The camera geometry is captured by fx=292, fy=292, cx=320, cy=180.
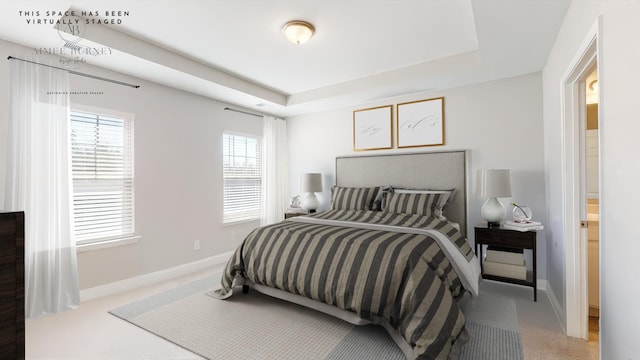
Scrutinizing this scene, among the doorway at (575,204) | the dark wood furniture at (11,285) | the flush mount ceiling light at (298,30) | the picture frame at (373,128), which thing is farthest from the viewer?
the picture frame at (373,128)

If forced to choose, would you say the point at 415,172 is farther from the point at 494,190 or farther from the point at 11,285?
the point at 11,285

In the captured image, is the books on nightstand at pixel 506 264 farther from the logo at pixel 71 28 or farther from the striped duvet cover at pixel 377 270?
the logo at pixel 71 28

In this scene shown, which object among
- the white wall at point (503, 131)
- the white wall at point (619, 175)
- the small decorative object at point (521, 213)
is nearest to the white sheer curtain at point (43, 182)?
the white wall at point (503, 131)

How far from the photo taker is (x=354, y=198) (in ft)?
13.3

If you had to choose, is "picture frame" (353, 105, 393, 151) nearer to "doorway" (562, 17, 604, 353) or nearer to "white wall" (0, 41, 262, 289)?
"white wall" (0, 41, 262, 289)

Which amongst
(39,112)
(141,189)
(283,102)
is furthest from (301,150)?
(39,112)

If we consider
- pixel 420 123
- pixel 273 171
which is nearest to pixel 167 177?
pixel 273 171

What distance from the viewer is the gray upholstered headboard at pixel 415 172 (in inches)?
144

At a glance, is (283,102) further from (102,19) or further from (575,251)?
(575,251)

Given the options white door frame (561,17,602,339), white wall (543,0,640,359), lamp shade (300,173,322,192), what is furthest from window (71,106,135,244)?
white door frame (561,17,602,339)

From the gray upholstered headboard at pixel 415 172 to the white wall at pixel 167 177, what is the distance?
6.41 feet

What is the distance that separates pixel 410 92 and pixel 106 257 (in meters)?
4.08

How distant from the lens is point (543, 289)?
124 inches

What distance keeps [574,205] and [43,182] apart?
4.34m
